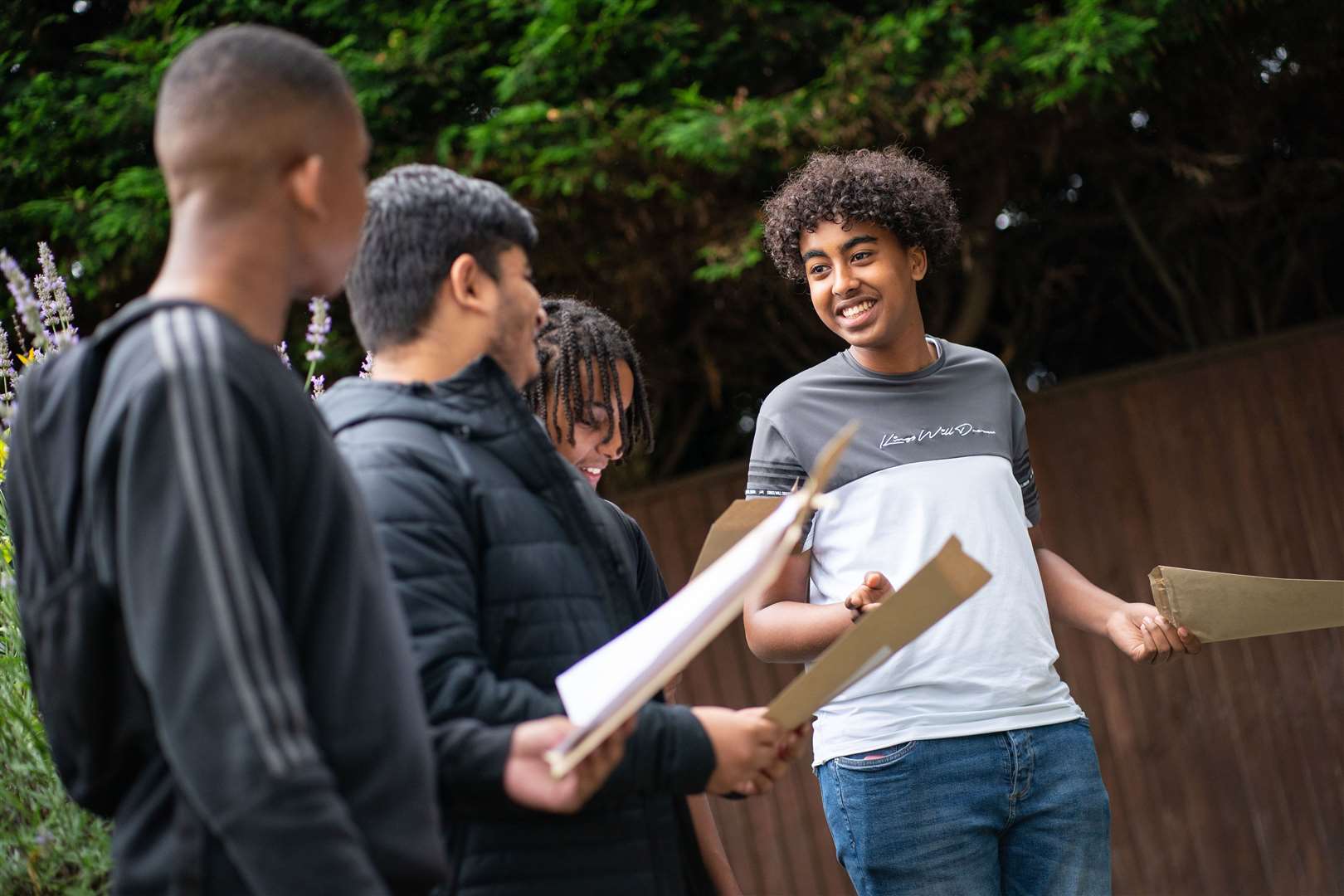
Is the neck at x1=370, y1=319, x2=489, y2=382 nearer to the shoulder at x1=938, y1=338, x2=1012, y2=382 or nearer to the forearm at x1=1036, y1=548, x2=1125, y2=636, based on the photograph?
the shoulder at x1=938, y1=338, x2=1012, y2=382

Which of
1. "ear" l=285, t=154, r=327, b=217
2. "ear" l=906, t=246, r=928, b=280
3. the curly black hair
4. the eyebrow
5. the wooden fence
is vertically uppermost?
the curly black hair

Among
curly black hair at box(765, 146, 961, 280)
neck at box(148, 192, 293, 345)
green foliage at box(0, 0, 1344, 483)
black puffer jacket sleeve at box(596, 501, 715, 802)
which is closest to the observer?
neck at box(148, 192, 293, 345)

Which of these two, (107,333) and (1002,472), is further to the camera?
(1002,472)

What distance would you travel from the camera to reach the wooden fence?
5.17 m

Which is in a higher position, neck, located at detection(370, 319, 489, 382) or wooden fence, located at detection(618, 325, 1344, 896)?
neck, located at detection(370, 319, 489, 382)

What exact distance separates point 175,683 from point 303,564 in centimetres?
17

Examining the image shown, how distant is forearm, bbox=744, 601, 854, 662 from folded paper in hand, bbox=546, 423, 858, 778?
1001 millimetres

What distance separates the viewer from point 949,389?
105 inches

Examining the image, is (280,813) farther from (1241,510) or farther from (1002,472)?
(1241,510)

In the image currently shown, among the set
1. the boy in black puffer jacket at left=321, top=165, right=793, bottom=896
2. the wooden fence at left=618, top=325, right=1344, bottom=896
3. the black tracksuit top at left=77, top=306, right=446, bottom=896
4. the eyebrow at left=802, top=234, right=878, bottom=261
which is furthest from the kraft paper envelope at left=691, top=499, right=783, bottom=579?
the wooden fence at left=618, top=325, right=1344, bottom=896

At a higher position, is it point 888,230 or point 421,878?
point 888,230

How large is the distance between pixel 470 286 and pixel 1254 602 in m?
1.46

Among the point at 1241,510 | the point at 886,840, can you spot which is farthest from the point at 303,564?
the point at 1241,510

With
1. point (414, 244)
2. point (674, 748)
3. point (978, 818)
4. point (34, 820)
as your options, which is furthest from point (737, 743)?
point (34, 820)
